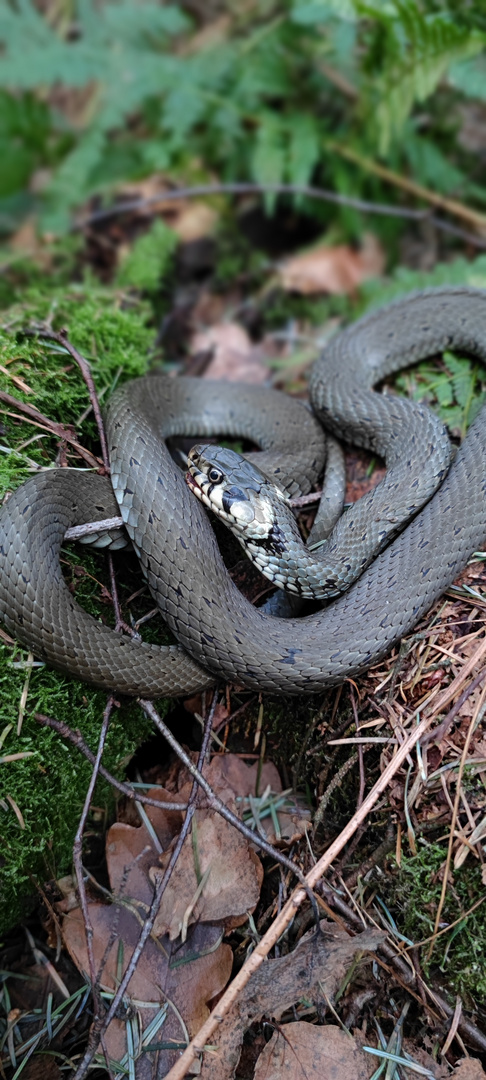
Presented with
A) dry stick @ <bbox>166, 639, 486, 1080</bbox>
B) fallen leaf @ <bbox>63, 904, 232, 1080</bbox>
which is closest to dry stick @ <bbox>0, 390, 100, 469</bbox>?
dry stick @ <bbox>166, 639, 486, 1080</bbox>

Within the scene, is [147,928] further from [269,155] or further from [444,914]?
[269,155]

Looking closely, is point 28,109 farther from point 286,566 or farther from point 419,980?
point 419,980

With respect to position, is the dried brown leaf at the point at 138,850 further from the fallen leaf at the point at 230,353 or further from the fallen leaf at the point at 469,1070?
the fallen leaf at the point at 230,353

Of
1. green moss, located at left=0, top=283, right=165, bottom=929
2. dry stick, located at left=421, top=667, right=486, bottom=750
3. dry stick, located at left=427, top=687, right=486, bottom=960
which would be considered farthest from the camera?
green moss, located at left=0, top=283, right=165, bottom=929

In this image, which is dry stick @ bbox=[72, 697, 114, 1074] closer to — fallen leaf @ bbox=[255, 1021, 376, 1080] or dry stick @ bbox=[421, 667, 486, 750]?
fallen leaf @ bbox=[255, 1021, 376, 1080]

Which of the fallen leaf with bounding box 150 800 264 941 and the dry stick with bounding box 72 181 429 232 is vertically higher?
the dry stick with bounding box 72 181 429 232

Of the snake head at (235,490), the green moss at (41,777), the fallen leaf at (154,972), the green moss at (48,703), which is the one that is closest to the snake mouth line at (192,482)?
the snake head at (235,490)

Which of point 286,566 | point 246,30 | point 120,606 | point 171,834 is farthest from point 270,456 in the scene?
point 246,30
